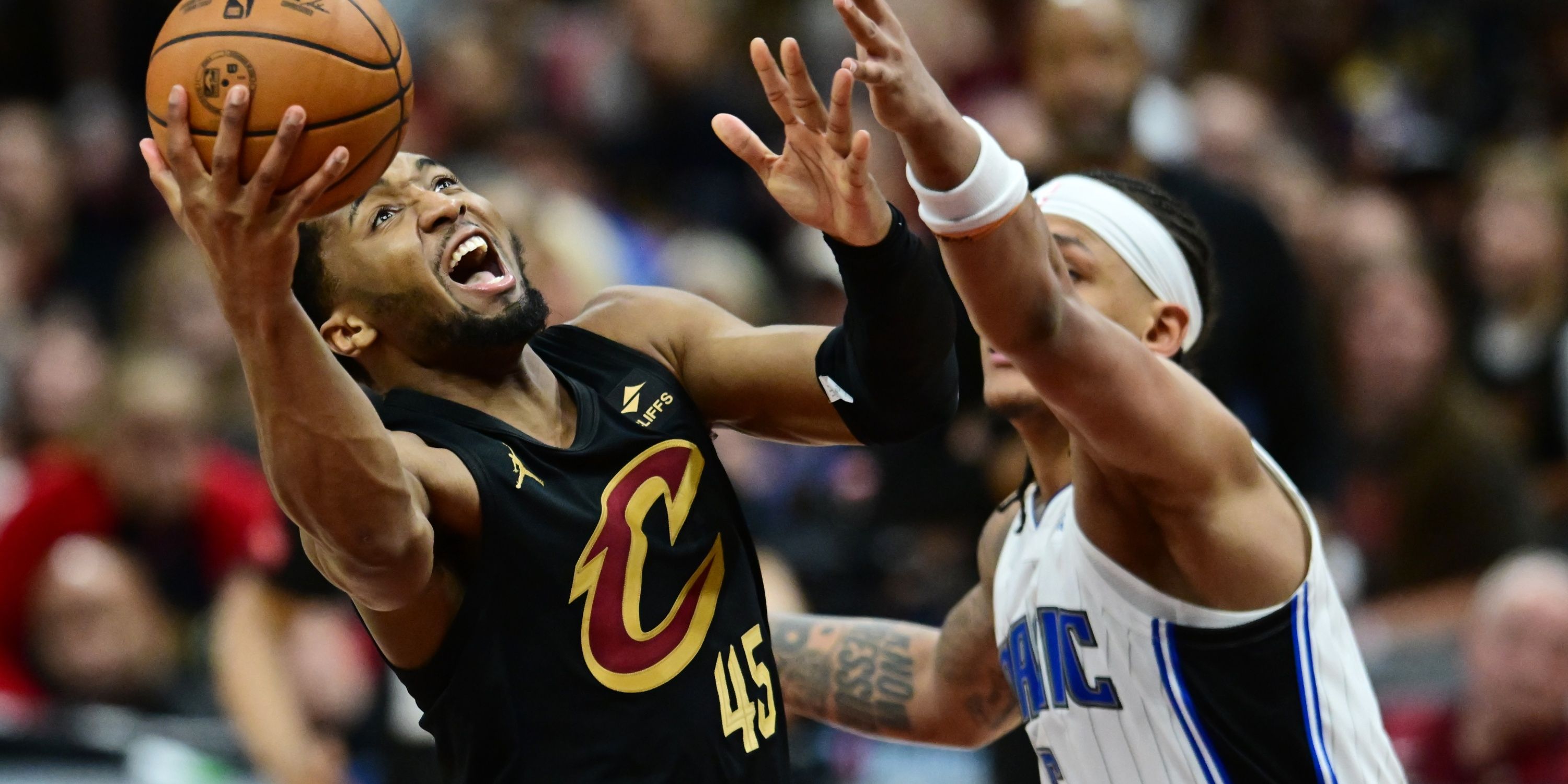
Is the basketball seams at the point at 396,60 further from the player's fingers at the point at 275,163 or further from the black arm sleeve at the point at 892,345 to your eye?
the black arm sleeve at the point at 892,345

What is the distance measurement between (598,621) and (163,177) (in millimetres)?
1123

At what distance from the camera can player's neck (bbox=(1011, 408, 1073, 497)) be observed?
164 inches

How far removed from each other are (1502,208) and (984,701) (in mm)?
5126

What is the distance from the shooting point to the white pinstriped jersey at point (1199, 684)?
3646 mm

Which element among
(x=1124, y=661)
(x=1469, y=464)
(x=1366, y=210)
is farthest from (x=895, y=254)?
(x=1366, y=210)

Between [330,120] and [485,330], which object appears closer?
[330,120]

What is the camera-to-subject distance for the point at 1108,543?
3.67 meters

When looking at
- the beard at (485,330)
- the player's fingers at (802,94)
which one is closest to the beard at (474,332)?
the beard at (485,330)

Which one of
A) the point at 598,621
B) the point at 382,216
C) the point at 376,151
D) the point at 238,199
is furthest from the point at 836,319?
the point at 238,199

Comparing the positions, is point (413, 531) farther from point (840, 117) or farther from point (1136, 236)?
point (1136, 236)

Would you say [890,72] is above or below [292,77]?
above

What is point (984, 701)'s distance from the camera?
178 inches

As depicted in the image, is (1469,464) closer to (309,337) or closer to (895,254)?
(895,254)

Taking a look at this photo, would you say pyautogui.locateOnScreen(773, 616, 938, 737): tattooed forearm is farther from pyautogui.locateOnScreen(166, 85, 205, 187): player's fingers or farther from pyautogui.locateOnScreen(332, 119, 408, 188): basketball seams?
pyautogui.locateOnScreen(166, 85, 205, 187): player's fingers
